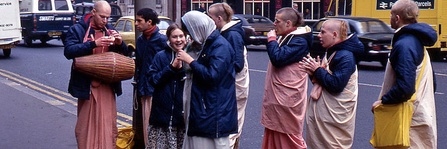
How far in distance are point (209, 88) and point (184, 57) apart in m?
0.28

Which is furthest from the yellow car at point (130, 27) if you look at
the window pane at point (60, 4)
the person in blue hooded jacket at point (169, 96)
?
the person in blue hooded jacket at point (169, 96)

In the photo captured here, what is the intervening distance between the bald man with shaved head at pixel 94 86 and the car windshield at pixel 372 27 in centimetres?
1383

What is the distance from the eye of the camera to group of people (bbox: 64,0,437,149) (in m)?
5.38

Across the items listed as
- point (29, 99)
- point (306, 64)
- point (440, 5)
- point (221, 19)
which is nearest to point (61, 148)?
point (221, 19)

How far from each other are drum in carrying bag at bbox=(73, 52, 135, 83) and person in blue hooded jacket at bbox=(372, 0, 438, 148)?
Result: 7.50 feet

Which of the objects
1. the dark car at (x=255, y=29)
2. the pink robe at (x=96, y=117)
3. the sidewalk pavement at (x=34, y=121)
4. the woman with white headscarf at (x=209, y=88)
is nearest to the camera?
the woman with white headscarf at (x=209, y=88)

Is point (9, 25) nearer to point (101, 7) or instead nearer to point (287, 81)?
point (101, 7)

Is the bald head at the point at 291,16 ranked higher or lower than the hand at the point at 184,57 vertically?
higher

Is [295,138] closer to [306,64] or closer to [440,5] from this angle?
[306,64]

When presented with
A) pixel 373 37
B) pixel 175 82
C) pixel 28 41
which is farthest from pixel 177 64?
pixel 28 41

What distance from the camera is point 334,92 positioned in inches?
244

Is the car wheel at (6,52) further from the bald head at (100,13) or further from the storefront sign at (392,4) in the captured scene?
the bald head at (100,13)

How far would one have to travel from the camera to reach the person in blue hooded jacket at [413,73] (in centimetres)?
561

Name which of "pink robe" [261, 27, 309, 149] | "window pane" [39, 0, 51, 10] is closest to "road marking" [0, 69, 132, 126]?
"pink robe" [261, 27, 309, 149]
